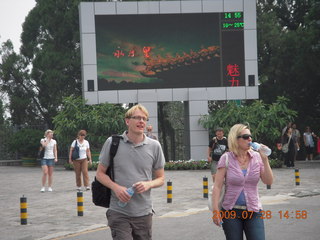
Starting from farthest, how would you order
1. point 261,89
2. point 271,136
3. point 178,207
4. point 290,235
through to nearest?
1. point 261,89
2. point 271,136
3. point 178,207
4. point 290,235

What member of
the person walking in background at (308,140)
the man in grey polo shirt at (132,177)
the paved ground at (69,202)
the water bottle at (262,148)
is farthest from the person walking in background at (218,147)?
the person walking in background at (308,140)

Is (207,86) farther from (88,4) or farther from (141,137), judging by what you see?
(141,137)

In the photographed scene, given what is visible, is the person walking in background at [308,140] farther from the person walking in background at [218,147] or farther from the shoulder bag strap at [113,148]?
the shoulder bag strap at [113,148]

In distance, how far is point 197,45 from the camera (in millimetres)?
30875

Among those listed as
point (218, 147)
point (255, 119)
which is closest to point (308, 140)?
point (255, 119)

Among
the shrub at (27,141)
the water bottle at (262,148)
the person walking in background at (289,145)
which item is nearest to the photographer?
the water bottle at (262,148)

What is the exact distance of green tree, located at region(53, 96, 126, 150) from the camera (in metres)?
30.7

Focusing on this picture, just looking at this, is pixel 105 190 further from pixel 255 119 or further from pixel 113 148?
pixel 255 119

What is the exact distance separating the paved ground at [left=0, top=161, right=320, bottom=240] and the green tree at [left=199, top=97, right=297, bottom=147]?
199 inches

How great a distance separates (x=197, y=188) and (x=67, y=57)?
22373 millimetres

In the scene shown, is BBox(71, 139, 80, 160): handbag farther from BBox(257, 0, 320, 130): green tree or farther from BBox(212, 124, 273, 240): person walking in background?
BBox(257, 0, 320, 130): green tree

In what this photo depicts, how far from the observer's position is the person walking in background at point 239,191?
6.57 m

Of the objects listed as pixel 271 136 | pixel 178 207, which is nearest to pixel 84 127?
pixel 271 136

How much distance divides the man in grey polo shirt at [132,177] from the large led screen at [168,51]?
2394 centimetres
